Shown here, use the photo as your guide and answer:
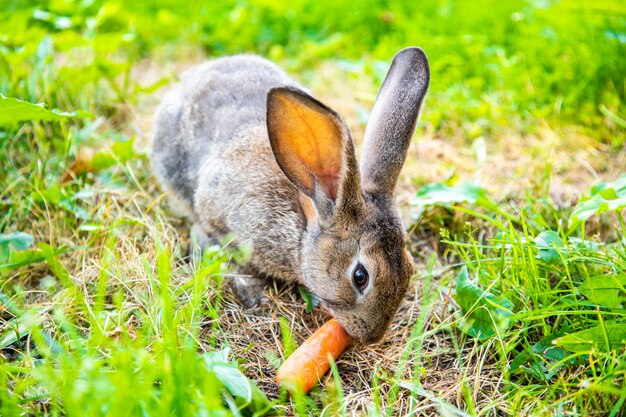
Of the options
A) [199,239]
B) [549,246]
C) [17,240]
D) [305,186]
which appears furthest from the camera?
[199,239]

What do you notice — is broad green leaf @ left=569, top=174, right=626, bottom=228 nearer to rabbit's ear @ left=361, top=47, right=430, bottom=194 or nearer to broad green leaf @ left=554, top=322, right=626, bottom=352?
broad green leaf @ left=554, top=322, right=626, bottom=352

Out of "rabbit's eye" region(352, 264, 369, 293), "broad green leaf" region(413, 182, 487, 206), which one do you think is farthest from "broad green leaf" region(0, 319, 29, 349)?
"broad green leaf" region(413, 182, 487, 206)

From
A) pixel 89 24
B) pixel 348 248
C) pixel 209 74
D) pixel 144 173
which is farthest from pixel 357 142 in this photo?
pixel 89 24

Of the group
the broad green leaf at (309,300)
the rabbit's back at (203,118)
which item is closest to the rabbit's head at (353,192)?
the broad green leaf at (309,300)

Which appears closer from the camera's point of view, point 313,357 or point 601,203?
point 313,357

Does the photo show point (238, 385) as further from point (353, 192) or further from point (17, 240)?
point (17, 240)

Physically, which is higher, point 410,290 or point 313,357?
point 313,357

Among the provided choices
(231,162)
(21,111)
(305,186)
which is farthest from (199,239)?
(21,111)
